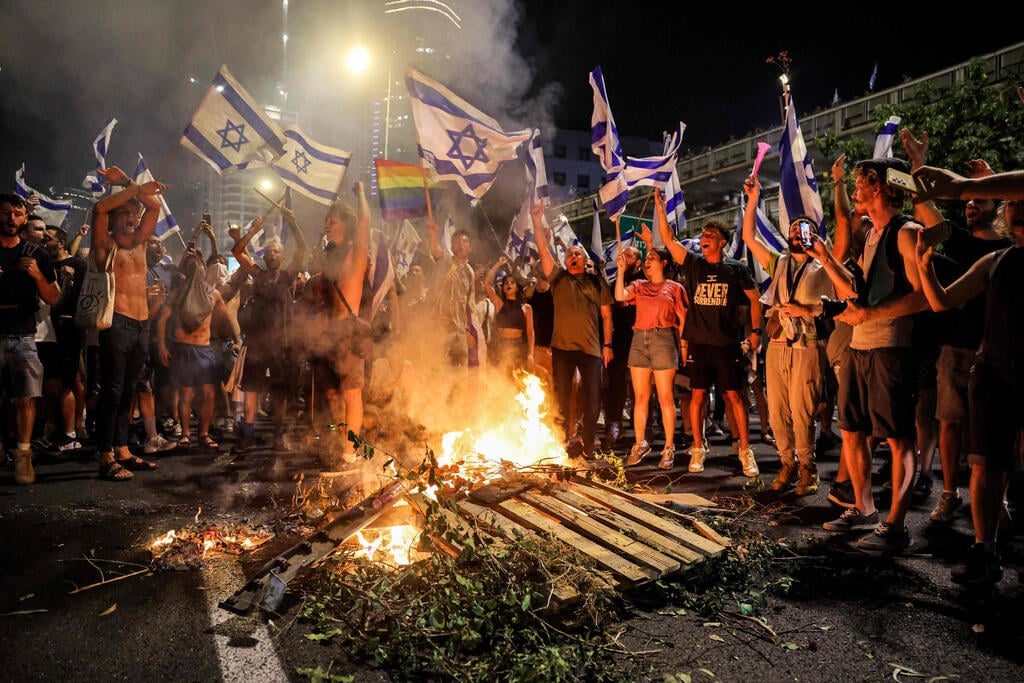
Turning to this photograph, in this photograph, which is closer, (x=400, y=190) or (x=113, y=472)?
(x=113, y=472)

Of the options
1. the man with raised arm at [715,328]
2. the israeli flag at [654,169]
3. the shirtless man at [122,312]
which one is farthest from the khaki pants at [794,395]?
the shirtless man at [122,312]

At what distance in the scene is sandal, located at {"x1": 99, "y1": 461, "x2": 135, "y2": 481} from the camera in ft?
19.2

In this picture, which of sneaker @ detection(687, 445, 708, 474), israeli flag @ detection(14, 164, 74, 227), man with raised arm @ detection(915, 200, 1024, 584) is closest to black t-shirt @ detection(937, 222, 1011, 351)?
man with raised arm @ detection(915, 200, 1024, 584)

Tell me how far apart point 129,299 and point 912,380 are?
6.84m

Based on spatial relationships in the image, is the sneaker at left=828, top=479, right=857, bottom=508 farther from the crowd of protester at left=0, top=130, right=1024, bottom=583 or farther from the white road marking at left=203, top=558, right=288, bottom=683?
the white road marking at left=203, top=558, right=288, bottom=683

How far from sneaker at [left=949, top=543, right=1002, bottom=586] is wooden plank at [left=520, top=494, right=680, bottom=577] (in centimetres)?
170

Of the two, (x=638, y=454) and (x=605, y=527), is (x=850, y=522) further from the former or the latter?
(x=638, y=454)

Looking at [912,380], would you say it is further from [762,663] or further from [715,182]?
[715,182]

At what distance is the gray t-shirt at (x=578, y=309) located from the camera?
744 centimetres

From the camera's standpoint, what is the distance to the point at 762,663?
2.75 metres

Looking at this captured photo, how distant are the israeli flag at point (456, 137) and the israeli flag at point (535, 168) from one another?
0.24 metres

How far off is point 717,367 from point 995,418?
3.33 m

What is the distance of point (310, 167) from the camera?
8.26 metres

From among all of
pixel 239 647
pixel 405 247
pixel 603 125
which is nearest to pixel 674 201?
pixel 603 125
